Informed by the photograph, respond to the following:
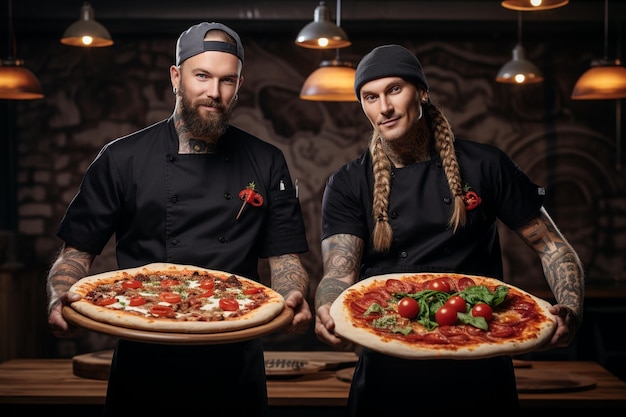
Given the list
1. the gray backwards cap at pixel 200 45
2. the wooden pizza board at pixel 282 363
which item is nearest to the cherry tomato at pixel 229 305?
the gray backwards cap at pixel 200 45

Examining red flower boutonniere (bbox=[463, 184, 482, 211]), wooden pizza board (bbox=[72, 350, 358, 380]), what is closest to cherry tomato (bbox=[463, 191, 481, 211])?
red flower boutonniere (bbox=[463, 184, 482, 211])

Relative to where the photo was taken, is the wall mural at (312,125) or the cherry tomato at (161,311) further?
the wall mural at (312,125)

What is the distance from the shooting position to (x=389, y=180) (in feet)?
9.68

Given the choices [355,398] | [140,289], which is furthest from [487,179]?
[140,289]

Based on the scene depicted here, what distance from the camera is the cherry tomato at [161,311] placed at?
8.57 ft

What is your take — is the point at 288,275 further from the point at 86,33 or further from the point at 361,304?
the point at 86,33

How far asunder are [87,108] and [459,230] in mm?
6534

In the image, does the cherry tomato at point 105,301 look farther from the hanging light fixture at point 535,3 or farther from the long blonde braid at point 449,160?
the hanging light fixture at point 535,3

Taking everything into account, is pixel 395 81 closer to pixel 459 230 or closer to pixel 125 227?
pixel 459 230

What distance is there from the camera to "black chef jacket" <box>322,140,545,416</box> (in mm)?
2789

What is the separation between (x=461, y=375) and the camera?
9.02 ft

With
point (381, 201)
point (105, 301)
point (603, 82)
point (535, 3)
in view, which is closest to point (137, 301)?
point (105, 301)

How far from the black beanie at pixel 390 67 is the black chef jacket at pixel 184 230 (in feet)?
1.58

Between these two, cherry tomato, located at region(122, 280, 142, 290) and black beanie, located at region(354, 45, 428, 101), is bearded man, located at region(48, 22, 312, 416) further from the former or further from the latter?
black beanie, located at region(354, 45, 428, 101)
